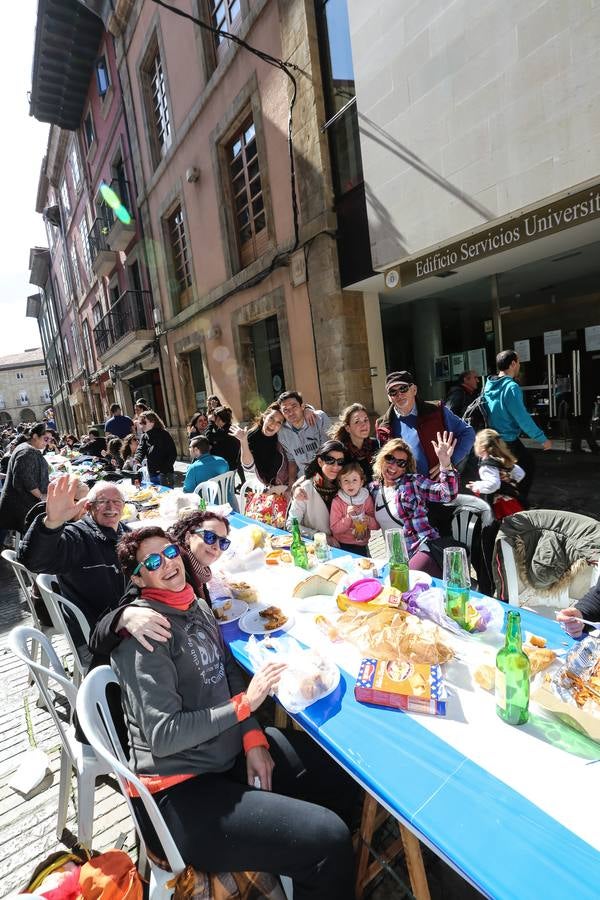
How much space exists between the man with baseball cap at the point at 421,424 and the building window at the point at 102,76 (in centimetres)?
1779

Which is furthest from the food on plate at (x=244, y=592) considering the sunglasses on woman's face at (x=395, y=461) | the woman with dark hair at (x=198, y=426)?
the woman with dark hair at (x=198, y=426)

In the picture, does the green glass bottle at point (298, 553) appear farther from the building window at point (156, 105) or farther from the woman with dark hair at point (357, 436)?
the building window at point (156, 105)

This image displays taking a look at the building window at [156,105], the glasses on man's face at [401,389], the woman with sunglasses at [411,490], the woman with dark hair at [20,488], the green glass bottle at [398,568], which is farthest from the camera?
the building window at [156,105]

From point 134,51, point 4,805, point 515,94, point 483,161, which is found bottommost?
point 4,805

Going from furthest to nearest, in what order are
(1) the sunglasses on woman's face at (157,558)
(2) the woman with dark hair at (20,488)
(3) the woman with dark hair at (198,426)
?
(3) the woman with dark hair at (198,426)
(2) the woman with dark hair at (20,488)
(1) the sunglasses on woman's face at (157,558)

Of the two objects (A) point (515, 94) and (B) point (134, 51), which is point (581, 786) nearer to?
(A) point (515, 94)

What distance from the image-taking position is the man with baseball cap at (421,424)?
361cm

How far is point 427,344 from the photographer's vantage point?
9.12 m

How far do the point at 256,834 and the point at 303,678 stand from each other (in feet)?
1.52

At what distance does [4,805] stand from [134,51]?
1703 cm

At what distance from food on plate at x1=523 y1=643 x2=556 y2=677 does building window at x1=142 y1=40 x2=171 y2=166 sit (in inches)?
567

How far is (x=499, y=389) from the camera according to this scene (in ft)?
15.0

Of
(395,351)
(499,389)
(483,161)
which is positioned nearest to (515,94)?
(483,161)

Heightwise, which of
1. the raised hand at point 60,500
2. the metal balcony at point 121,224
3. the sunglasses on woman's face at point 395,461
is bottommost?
the sunglasses on woman's face at point 395,461
